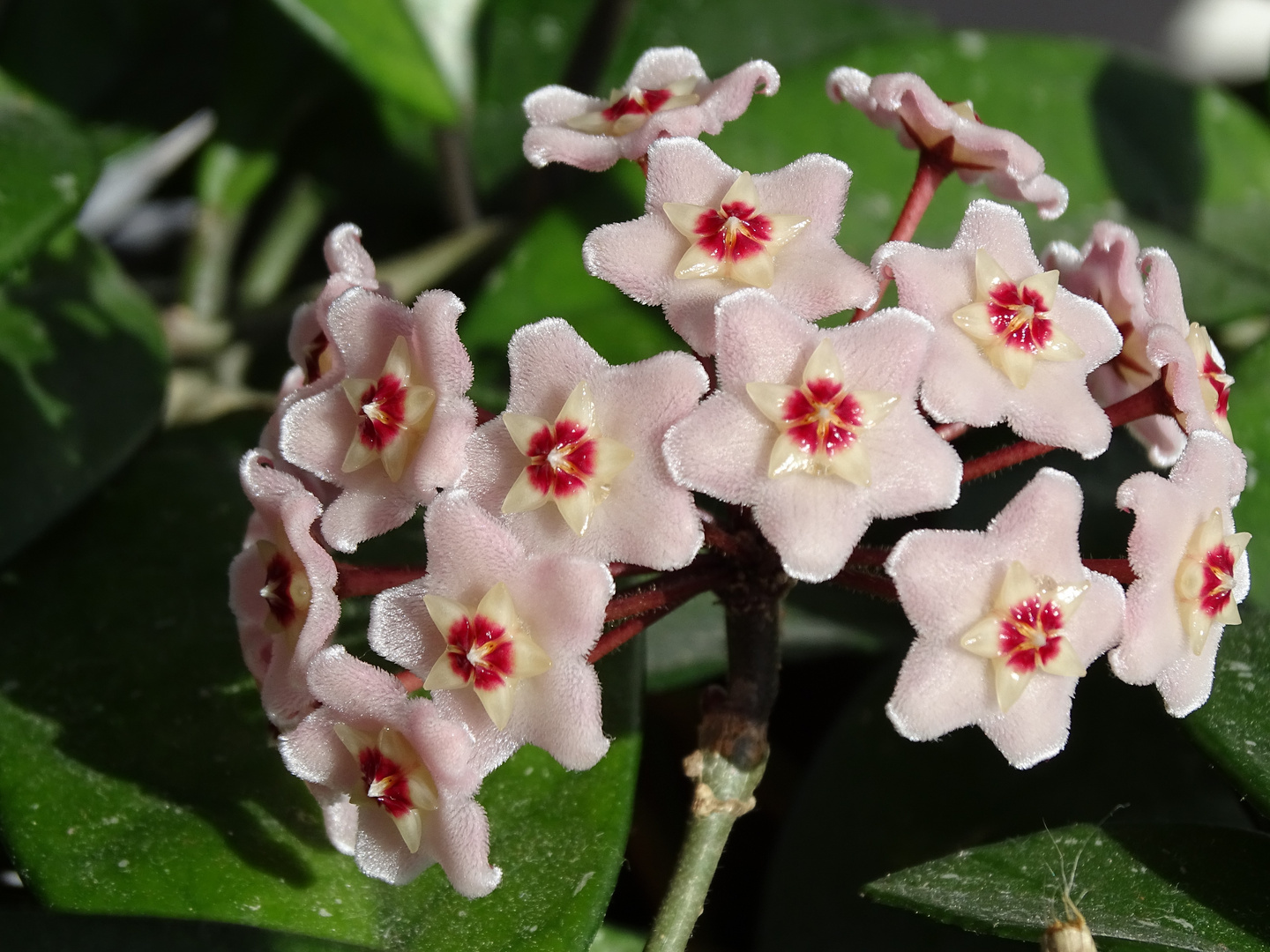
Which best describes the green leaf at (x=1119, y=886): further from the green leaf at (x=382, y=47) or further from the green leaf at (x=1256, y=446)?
the green leaf at (x=382, y=47)

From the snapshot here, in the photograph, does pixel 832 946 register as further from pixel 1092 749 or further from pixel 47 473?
pixel 47 473

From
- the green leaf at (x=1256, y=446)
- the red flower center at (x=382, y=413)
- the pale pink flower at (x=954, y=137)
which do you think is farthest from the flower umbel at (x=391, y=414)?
the green leaf at (x=1256, y=446)

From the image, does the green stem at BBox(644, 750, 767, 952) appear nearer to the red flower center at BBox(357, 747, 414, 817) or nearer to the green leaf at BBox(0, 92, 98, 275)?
the red flower center at BBox(357, 747, 414, 817)

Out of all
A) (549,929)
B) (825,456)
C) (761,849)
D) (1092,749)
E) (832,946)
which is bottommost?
(761,849)

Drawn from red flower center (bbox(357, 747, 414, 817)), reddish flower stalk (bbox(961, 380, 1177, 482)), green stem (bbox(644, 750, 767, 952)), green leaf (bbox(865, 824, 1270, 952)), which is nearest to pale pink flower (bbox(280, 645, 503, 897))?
red flower center (bbox(357, 747, 414, 817))

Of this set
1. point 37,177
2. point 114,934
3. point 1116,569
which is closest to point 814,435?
point 1116,569

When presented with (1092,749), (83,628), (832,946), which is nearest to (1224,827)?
(1092,749)

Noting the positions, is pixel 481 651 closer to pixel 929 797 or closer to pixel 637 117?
pixel 637 117
